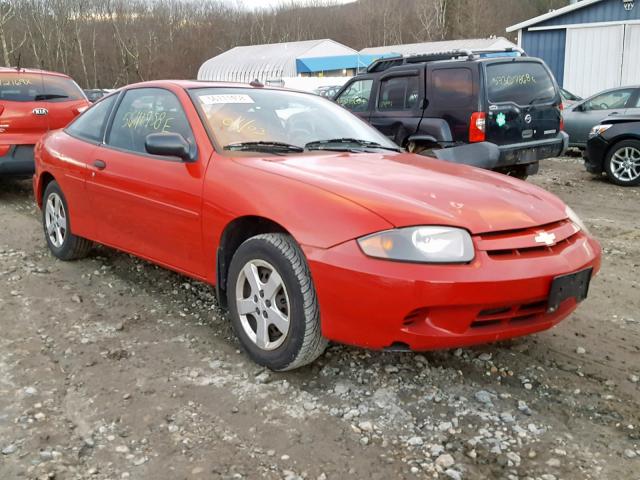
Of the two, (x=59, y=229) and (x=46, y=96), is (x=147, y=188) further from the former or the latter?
(x=46, y=96)

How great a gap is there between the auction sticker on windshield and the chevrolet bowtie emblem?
1991mm

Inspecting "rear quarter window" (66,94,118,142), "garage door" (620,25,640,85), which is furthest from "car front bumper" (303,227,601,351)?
"garage door" (620,25,640,85)

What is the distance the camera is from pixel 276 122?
3.81 m

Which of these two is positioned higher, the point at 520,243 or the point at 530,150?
the point at 520,243

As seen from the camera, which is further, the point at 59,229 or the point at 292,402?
the point at 59,229

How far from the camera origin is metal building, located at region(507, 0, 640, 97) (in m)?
19.4

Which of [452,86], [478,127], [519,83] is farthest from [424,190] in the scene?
[519,83]

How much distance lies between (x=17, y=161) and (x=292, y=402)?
19.9 ft

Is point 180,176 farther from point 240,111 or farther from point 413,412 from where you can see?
point 413,412

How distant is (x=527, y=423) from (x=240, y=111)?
2381 millimetres

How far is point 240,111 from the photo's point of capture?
3.73 metres

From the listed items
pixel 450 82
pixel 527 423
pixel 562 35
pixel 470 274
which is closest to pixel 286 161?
pixel 470 274

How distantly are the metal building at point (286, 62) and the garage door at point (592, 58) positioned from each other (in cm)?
2653

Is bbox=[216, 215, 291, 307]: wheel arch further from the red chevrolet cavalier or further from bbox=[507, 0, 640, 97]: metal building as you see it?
bbox=[507, 0, 640, 97]: metal building
